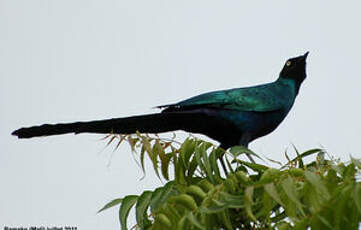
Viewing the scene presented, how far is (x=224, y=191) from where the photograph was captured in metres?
3.41

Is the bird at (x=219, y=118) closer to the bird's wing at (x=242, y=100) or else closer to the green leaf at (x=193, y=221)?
the bird's wing at (x=242, y=100)

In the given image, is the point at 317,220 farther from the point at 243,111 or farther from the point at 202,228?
the point at 243,111

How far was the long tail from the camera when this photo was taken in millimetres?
4660

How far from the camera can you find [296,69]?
691 centimetres

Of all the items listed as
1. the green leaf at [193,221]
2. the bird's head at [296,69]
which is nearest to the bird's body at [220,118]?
the bird's head at [296,69]

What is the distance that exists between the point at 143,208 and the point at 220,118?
2317mm

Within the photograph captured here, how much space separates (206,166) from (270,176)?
0.51 m

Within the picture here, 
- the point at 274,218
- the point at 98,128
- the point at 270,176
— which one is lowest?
the point at 274,218

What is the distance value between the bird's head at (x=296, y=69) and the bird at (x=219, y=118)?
0.17 m

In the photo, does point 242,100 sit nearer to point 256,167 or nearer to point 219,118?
point 219,118

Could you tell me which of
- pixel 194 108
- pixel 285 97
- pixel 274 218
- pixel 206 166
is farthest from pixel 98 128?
pixel 285 97

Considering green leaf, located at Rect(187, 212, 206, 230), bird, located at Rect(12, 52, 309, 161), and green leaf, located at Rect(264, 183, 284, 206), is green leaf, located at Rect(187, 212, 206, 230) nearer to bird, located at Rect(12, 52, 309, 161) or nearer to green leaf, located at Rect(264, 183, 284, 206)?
green leaf, located at Rect(264, 183, 284, 206)

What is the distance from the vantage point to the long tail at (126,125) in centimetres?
466

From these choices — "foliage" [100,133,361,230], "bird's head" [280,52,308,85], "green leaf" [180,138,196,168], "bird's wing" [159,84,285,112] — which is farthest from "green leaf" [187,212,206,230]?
"bird's head" [280,52,308,85]
